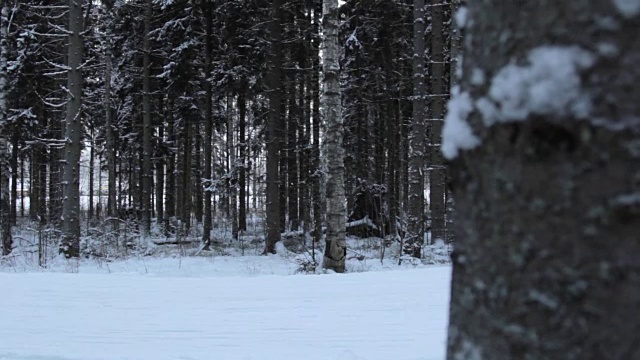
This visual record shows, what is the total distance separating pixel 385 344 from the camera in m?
2.85

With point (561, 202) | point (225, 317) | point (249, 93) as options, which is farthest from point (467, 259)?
point (249, 93)

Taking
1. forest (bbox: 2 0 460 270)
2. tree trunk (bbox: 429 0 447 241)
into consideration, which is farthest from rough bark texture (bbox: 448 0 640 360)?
tree trunk (bbox: 429 0 447 241)

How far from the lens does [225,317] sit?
11.3ft

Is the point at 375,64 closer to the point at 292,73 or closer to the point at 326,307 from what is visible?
the point at 292,73

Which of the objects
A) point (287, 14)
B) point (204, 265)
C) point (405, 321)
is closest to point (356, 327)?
point (405, 321)

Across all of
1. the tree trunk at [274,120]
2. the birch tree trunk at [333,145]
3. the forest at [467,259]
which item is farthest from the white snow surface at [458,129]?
the tree trunk at [274,120]

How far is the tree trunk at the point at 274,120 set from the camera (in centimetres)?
1353

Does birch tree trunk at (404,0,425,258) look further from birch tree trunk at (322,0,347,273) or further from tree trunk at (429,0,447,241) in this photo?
birch tree trunk at (322,0,347,273)

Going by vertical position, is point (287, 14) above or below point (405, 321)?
above

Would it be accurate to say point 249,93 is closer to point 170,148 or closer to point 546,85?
point 170,148

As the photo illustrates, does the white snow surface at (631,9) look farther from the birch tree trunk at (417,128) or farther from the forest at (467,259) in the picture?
the birch tree trunk at (417,128)

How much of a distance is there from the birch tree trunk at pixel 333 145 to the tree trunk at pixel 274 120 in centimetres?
600

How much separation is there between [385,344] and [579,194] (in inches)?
97.4

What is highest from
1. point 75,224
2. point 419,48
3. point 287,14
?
point 287,14
